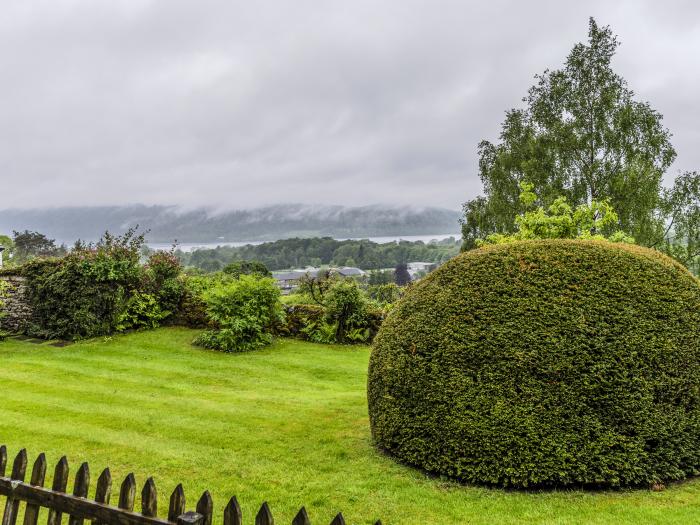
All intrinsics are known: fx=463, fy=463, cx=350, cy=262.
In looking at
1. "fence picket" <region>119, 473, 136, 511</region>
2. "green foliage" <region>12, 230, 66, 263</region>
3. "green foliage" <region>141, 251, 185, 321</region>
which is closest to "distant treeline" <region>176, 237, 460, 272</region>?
"green foliage" <region>12, 230, 66, 263</region>

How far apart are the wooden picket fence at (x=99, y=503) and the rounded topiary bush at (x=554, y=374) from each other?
2964mm

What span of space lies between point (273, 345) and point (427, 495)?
36.8 feet

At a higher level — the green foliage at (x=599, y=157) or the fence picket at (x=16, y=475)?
the green foliage at (x=599, y=157)

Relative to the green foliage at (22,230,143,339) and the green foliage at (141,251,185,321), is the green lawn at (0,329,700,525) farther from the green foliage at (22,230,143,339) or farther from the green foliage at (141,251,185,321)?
the green foliage at (141,251,185,321)

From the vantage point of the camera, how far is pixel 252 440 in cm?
688

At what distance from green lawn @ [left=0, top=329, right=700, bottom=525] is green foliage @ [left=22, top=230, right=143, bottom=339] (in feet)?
7.61

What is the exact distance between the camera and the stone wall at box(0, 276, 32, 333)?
54.6ft

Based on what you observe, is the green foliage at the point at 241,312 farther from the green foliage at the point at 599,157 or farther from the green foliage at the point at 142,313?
the green foliage at the point at 599,157

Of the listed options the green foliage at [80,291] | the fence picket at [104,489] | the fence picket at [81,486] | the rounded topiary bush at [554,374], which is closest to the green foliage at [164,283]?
the green foliage at [80,291]

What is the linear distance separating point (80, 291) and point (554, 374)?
51.3ft

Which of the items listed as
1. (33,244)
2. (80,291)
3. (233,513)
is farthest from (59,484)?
(33,244)

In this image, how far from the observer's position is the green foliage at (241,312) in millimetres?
14977

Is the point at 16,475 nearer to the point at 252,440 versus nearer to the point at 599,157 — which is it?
the point at 252,440

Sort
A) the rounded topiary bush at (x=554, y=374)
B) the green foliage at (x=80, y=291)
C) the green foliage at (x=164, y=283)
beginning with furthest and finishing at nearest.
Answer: the green foliage at (x=164, y=283)
the green foliage at (x=80, y=291)
the rounded topiary bush at (x=554, y=374)
